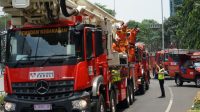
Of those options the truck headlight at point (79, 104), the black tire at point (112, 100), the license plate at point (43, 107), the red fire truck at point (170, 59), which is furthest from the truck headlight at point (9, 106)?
the red fire truck at point (170, 59)

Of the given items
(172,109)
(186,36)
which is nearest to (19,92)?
(172,109)

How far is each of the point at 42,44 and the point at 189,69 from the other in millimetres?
21416

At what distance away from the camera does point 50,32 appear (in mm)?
12312

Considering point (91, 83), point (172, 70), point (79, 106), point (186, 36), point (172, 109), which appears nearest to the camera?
point (79, 106)

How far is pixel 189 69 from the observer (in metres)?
32.2

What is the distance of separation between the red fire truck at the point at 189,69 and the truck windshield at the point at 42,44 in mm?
20532

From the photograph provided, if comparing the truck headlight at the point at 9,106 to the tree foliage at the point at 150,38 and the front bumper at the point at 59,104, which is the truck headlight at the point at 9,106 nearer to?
the front bumper at the point at 59,104

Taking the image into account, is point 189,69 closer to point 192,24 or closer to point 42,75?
point 192,24

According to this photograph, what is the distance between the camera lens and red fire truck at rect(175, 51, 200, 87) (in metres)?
31.8

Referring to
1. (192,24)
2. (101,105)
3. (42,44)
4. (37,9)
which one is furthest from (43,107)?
(192,24)

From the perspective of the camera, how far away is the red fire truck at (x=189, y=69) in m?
31.8

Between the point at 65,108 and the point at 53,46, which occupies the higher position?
the point at 53,46

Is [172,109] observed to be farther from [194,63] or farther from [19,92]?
[194,63]

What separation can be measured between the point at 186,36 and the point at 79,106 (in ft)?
116
